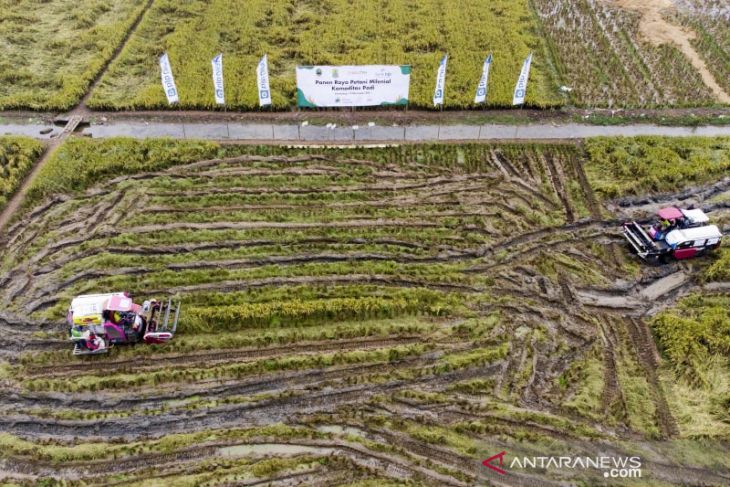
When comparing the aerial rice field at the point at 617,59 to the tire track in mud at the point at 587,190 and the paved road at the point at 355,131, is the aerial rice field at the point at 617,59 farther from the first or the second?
the tire track in mud at the point at 587,190

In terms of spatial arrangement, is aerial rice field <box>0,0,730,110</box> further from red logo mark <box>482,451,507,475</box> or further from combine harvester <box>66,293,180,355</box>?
red logo mark <box>482,451,507,475</box>

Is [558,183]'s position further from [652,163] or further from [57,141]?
[57,141]

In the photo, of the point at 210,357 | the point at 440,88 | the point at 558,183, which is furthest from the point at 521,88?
the point at 210,357

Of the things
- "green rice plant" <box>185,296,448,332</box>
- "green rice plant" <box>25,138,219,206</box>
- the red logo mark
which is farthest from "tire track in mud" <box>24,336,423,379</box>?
"green rice plant" <box>25,138,219,206</box>

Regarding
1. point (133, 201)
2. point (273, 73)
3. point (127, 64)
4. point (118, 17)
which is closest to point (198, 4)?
point (118, 17)

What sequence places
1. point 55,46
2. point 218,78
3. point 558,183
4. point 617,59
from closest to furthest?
1. point 558,183
2. point 218,78
3. point 617,59
4. point 55,46
